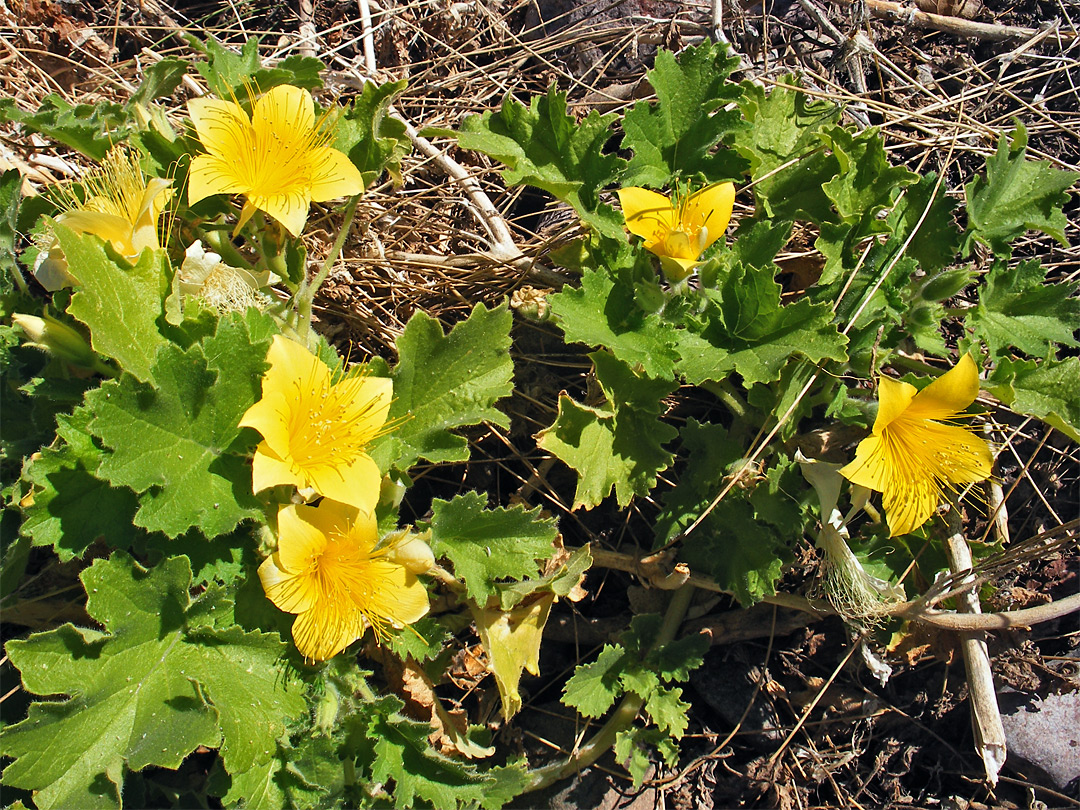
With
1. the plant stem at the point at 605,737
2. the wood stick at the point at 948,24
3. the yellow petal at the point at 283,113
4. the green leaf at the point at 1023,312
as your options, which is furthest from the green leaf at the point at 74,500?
the wood stick at the point at 948,24

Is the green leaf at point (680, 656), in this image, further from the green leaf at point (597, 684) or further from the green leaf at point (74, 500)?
the green leaf at point (74, 500)

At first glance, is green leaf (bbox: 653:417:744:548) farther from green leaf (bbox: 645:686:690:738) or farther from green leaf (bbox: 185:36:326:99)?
green leaf (bbox: 185:36:326:99)

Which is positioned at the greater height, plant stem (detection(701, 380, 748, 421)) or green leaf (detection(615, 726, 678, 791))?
plant stem (detection(701, 380, 748, 421))

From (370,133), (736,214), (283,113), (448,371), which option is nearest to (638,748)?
(448,371)

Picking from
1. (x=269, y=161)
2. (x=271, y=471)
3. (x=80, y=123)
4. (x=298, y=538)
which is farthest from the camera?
(x=80, y=123)

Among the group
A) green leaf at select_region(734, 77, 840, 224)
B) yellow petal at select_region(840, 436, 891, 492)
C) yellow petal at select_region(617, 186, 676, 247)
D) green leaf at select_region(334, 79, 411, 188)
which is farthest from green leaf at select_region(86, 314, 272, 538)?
green leaf at select_region(734, 77, 840, 224)

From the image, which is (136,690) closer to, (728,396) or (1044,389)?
(728,396)

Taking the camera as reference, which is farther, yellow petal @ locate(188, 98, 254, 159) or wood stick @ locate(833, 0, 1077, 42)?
wood stick @ locate(833, 0, 1077, 42)
